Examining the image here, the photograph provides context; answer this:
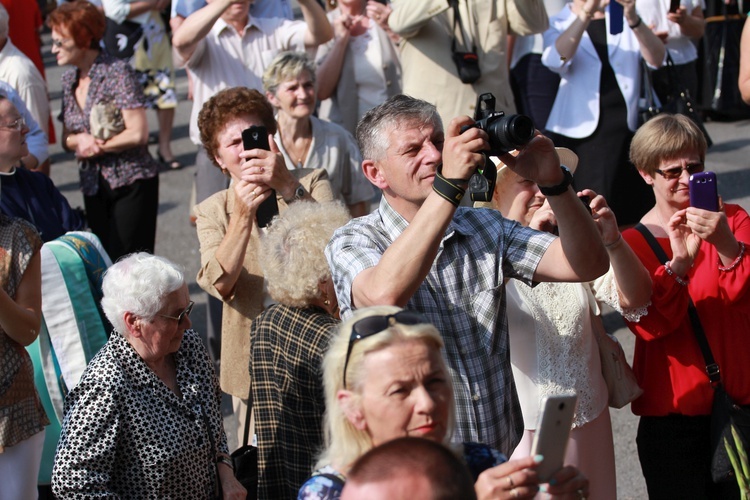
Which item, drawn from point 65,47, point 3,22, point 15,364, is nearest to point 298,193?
point 15,364

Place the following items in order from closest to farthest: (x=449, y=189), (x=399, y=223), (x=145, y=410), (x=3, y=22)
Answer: (x=449, y=189) < (x=399, y=223) < (x=145, y=410) < (x=3, y=22)

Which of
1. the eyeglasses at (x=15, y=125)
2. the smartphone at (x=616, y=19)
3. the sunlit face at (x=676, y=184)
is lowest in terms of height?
the smartphone at (x=616, y=19)

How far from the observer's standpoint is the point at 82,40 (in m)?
6.04

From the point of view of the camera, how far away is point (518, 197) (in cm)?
391

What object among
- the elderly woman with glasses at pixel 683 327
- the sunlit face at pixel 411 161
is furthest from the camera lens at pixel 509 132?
the elderly woman with glasses at pixel 683 327

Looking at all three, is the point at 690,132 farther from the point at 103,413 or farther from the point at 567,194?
the point at 103,413

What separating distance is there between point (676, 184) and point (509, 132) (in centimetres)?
143

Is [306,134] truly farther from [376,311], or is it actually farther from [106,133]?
[376,311]

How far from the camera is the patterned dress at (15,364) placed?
372 cm

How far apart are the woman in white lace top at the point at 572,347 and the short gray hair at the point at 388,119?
2.34 ft

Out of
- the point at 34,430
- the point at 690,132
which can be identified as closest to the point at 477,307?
the point at 690,132

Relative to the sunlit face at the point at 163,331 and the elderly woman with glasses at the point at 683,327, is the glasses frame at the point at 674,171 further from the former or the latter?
the sunlit face at the point at 163,331

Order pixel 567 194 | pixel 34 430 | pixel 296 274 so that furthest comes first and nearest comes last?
1. pixel 34 430
2. pixel 296 274
3. pixel 567 194

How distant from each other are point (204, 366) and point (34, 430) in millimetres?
746
